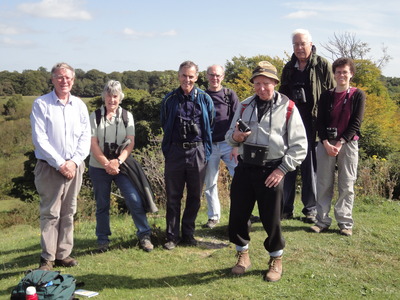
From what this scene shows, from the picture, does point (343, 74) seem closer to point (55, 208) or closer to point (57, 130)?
point (57, 130)

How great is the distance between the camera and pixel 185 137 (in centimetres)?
509

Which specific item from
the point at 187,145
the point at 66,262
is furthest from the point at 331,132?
the point at 66,262

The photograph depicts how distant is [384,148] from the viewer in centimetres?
1931

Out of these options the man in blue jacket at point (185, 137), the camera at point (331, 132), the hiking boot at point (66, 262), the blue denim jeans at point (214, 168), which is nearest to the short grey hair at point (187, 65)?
the man in blue jacket at point (185, 137)

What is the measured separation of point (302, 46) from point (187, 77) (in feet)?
6.04

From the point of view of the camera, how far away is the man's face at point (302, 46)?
5.67 m

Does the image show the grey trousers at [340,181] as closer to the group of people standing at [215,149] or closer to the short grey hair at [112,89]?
the group of people standing at [215,149]

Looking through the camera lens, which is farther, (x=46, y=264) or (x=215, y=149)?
(x=215, y=149)

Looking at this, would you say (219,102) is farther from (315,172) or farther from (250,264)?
(250,264)

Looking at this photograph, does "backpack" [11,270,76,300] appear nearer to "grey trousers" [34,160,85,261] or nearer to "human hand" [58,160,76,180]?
"grey trousers" [34,160,85,261]

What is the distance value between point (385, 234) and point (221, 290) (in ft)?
9.70

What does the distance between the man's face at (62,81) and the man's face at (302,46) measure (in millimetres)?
3178

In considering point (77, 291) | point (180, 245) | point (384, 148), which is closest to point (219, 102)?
point (180, 245)

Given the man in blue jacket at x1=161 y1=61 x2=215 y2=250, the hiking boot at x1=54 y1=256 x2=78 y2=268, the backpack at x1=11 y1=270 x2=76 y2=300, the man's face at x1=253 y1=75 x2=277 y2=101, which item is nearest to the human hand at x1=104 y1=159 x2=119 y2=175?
the man in blue jacket at x1=161 y1=61 x2=215 y2=250
